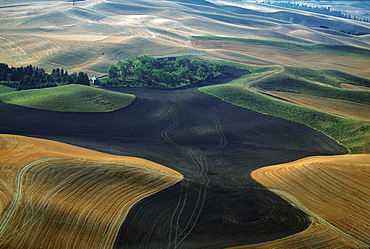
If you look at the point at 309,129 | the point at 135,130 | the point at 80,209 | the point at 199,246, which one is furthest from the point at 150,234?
the point at 309,129

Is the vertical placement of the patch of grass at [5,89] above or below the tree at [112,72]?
below

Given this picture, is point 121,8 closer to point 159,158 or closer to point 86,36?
point 86,36

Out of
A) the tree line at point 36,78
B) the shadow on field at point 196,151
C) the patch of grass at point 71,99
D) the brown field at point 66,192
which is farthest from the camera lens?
the tree line at point 36,78

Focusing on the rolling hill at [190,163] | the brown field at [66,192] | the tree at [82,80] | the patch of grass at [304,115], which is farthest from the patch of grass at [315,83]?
the brown field at [66,192]

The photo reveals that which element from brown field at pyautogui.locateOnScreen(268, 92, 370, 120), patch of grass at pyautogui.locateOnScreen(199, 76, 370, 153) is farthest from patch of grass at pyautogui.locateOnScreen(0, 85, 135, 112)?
brown field at pyautogui.locateOnScreen(268, 92, 370, 120)

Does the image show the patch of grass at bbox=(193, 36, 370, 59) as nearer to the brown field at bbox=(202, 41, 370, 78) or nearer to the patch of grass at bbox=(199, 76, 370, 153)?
the brown field at bbox=(202, 41, 370, 78)

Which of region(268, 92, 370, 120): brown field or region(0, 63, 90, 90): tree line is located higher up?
region(268, 92, 370, 120): brown field

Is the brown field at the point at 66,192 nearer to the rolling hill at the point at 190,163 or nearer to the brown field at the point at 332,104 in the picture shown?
the rolling hill at the point at 190,163
